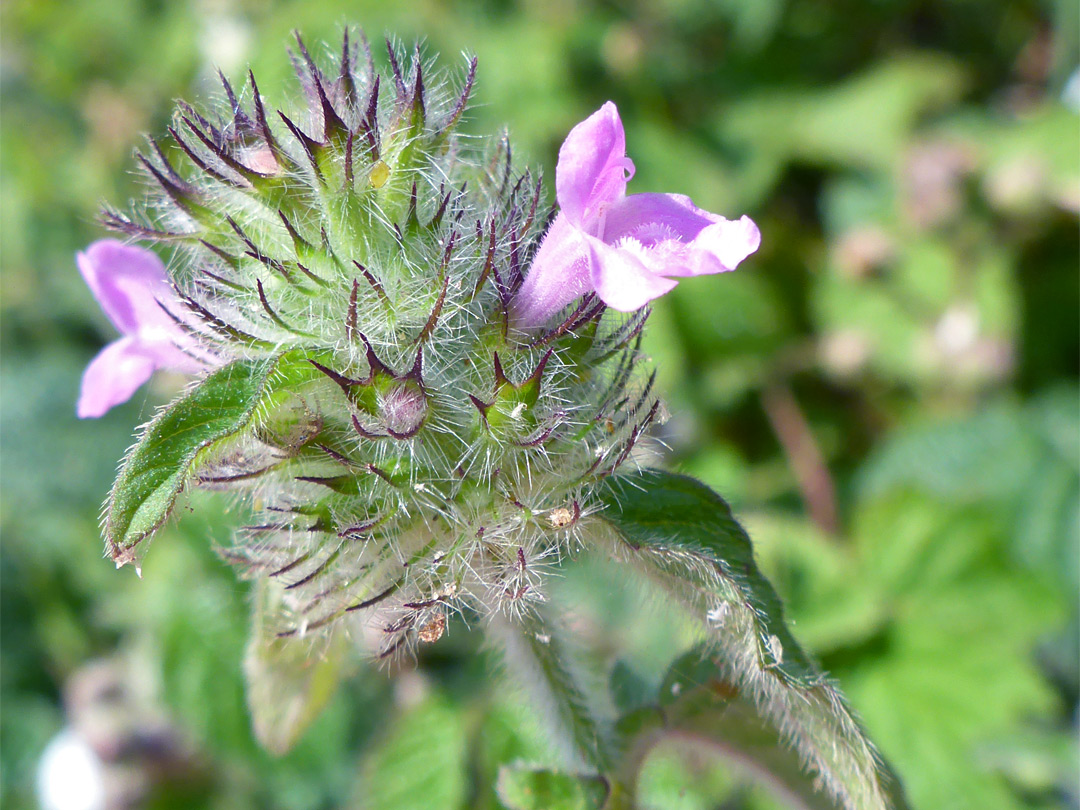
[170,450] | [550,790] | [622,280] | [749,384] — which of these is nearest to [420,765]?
[550,790]

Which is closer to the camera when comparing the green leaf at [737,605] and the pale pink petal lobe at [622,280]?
the pale pink petal lobe at [622,280]

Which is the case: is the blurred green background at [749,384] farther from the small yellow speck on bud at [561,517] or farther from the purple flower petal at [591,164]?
the purple flower petal at [591,164]

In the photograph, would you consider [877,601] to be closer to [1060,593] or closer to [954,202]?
[1060,593]

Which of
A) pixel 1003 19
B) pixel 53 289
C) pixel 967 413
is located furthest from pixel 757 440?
pixel 53 289

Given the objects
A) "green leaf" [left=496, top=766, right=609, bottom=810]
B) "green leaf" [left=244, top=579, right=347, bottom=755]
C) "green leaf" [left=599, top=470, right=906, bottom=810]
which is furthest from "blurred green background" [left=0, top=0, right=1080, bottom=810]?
"green leaf" [left=599, top=470, right=906, bottom=810]

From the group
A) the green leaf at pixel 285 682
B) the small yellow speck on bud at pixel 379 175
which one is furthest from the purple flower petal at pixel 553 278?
the green leaf at pixel 285 682

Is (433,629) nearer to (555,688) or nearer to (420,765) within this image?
(555,688)

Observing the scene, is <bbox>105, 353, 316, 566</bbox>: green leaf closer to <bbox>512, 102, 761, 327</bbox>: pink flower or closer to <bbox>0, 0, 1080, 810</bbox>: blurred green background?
<bbox>512, 102, 761, 327</bbox>: pink flower
